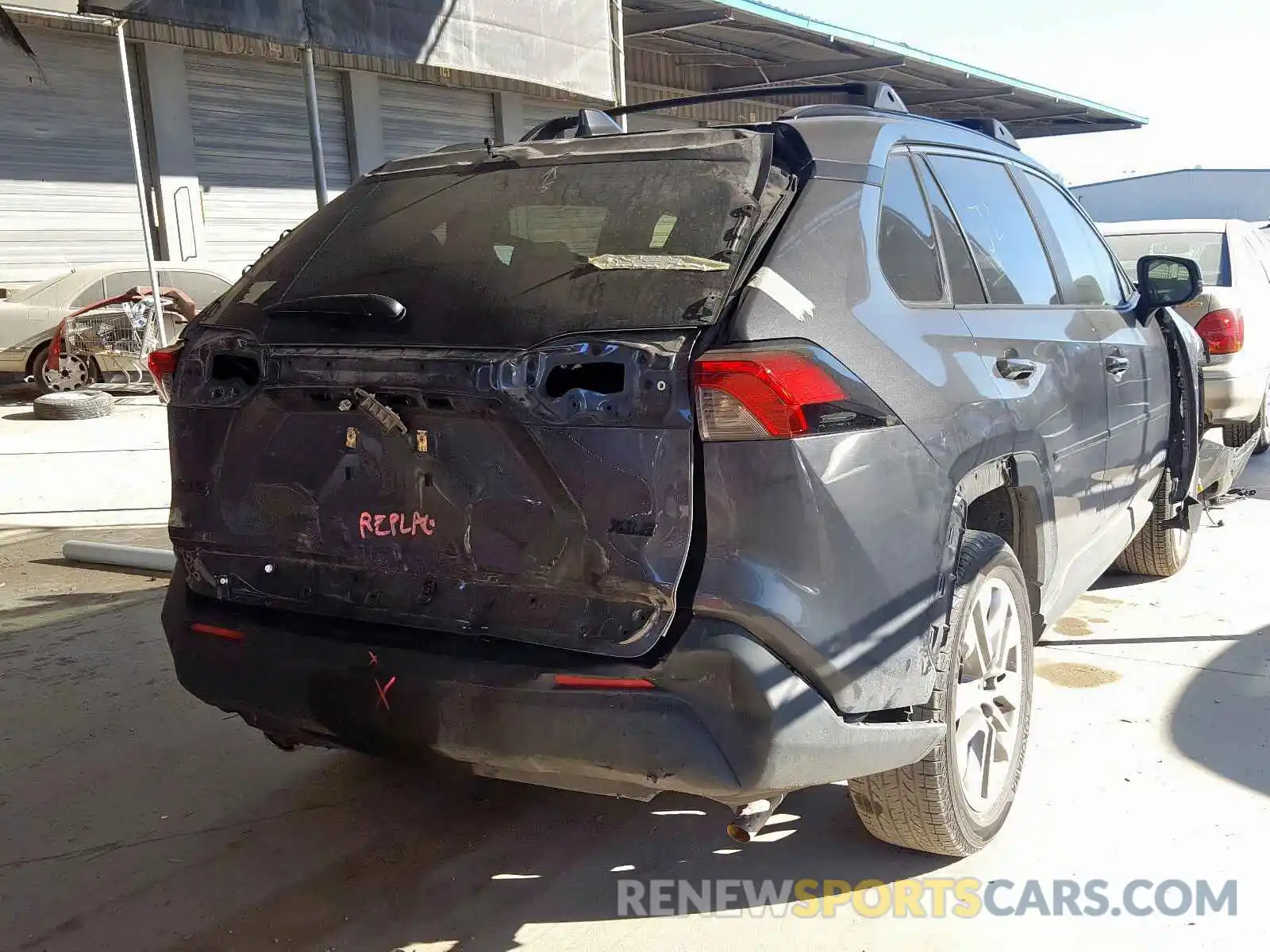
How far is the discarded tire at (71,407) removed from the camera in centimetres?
1088

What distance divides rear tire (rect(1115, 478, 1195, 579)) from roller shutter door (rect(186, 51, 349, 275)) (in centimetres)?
1295

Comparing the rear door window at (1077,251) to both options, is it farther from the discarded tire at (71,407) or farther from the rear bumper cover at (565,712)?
the discarded tire at (71,407)

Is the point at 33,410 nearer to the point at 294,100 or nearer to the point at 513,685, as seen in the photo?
the point at 294,100

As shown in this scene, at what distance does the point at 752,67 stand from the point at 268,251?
19147 millimetres

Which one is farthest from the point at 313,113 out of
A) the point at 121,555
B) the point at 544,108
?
the point at 544,108

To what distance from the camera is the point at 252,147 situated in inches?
635

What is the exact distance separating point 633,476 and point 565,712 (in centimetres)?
50

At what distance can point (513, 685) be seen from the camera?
229 centimetres

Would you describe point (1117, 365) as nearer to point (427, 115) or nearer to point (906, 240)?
point (906, 240)

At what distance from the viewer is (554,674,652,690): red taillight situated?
222 cm

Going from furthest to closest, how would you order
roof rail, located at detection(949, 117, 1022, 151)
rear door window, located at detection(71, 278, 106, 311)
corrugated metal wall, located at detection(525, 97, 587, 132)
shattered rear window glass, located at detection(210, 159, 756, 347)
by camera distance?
corrugated metal wall, located at detection(525, 97, 587, 132), rear door window, located at detection(71, 278, 106, 311), roof rail, located at detection(949, 117, 1022, 151), shattered rear window glass, located at detection(210, 159, 756, 347)

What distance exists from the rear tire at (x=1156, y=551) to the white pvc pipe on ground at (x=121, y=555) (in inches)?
188

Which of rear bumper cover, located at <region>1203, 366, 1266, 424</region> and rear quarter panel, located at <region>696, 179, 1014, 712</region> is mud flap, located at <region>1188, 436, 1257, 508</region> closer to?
rear bumper cover, located at <region>1203, 366, 1266, 424</region>

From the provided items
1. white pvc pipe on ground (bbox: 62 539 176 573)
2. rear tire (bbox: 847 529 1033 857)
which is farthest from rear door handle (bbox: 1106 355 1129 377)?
white pvc pipe on ground (bbox: 62 539 176 573)
